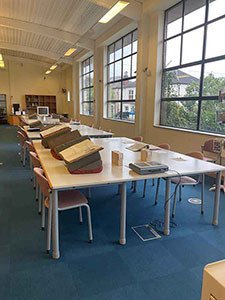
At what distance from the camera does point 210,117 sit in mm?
4691

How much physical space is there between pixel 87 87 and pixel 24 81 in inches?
230

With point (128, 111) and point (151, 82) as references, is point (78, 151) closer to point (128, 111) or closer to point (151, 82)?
point (151, 82)

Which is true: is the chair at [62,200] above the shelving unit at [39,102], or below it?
below

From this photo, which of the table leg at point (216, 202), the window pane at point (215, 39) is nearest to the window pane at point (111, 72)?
the window pane at point (215, 39)

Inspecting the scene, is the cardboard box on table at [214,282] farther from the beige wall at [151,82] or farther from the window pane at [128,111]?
the window pane at [128,111]

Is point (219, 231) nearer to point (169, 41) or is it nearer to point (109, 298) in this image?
point (109, 298)

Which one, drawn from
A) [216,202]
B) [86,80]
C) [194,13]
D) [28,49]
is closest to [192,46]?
[194,13]

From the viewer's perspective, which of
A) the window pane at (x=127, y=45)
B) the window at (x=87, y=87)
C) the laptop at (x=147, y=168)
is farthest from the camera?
the window at (x=87, y=87)

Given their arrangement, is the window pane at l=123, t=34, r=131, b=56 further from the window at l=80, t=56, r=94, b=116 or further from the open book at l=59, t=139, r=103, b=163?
the open book at l=59, t=139, r=103, b=163

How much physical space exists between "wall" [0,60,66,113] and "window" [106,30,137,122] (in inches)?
323

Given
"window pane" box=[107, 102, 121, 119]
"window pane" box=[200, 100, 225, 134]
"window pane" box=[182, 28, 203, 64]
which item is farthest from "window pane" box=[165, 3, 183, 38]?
"window pane" box=[107, 102, 121, 119]

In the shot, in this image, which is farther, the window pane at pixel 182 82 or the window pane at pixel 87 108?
the window pane at pixel 87 108

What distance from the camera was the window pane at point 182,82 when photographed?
5047 millimetres

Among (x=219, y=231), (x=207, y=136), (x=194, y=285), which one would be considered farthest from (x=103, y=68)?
(x=194, y=285)
